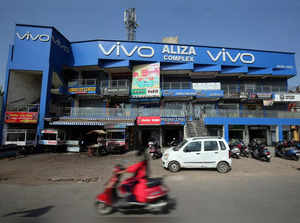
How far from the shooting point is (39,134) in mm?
15516

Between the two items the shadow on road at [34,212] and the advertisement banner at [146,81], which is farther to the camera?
the advertisement banner at [146,81]

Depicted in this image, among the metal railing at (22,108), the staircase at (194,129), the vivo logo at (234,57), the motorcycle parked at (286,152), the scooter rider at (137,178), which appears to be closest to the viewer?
the scooter rider at (137,178)

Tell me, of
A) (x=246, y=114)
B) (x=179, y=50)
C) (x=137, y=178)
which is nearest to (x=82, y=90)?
(x=179, y=50)

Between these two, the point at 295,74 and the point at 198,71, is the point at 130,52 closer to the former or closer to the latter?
the point at 198,71

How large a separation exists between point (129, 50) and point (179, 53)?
277 inches

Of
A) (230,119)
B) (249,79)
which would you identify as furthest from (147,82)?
(249,79)

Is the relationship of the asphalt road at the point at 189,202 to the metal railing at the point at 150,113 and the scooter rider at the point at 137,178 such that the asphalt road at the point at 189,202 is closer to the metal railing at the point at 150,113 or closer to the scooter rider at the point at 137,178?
the scooter rider at the point at 137,178

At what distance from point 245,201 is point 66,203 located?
16.7 ft

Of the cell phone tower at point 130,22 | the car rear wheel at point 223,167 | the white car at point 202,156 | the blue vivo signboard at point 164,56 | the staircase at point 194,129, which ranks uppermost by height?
the cell phone tower at point 130,22

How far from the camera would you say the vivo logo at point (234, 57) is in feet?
69.4

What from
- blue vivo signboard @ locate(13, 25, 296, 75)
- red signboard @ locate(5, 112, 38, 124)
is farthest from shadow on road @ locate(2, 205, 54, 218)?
blue vivo signboard @ locate(13, 25, 296, 75)

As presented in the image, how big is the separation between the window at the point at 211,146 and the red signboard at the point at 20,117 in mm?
17460

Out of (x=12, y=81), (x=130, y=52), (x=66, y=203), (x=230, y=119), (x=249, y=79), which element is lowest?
(x=66, y=203)

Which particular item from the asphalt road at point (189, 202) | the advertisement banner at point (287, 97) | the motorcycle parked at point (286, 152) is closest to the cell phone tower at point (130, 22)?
the advertisement banner at point (287, 97)
